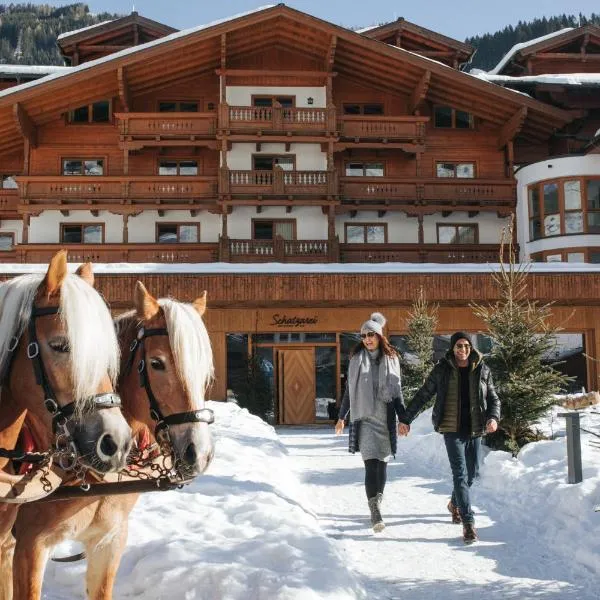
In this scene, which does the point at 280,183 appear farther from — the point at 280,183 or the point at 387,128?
the point at 387,128

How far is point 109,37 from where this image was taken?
31.2 meters

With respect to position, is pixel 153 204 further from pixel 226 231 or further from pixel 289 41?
pixel 289 41

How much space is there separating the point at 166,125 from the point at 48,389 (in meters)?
24.7

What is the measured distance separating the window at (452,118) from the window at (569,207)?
4.50 metres

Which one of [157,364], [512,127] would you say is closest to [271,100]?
[512,127]

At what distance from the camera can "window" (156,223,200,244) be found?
26828 millimetres

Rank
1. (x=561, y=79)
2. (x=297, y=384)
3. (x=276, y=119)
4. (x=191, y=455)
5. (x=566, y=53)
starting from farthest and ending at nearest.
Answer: (x=566, y=53)
(x=561, y=79)
(x=276, y=119)
(x=297, y=384)
(x=191, y=455)

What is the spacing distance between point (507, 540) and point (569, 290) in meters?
16.6

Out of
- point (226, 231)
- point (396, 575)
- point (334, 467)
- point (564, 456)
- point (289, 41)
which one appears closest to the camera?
point (396, 575)

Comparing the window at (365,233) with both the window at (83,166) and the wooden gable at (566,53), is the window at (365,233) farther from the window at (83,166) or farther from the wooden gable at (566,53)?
the wooden gable at (566,53)

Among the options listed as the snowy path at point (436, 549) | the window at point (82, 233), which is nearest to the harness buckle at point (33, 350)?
the snowy path at point (436, 549)

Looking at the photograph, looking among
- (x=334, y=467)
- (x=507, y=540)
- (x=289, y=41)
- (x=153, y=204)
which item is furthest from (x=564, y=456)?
(x=289, y=41)

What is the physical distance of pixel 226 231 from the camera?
82.8 ft

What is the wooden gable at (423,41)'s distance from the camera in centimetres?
3116
